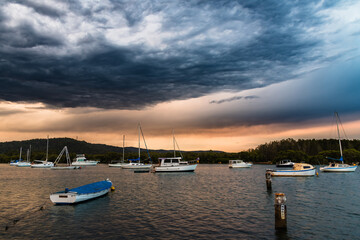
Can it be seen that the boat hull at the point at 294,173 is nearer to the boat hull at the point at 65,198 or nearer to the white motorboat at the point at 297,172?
the white motorboat at the point at 297,172

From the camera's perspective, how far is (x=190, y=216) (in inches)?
1099

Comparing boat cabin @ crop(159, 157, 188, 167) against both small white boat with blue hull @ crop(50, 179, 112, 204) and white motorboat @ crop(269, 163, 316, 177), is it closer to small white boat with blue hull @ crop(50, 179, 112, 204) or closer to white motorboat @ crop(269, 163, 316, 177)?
white motorboat @ crop(269, 163, 316, 177)

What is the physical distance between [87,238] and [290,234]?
16.8 meters

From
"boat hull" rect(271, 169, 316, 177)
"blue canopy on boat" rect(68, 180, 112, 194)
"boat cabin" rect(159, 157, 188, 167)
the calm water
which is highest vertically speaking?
"boat cabin" rect(159, 157, 188, 167)

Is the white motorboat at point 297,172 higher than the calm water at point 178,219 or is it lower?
higher

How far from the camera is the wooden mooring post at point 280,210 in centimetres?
2179

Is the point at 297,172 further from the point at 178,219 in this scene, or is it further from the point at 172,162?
the point at 178,219

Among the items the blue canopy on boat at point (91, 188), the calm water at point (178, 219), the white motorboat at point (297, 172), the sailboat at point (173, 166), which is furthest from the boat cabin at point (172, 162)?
the calm water at point (178, 219)

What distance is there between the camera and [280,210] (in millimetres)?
22109

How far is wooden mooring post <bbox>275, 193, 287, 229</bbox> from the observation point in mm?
21788

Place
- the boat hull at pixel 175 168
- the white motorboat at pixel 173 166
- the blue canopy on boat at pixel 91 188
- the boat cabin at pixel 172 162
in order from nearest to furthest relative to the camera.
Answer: the blue canopy on boat at pixel 91 188 < the boat hull at pixel 175 168 < the white motorboat at pixel 173 166 < the boat cabin at pixel 172 162

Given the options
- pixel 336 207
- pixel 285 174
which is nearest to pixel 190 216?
pixel 336 207

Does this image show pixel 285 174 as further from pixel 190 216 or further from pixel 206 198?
pixel 190 216

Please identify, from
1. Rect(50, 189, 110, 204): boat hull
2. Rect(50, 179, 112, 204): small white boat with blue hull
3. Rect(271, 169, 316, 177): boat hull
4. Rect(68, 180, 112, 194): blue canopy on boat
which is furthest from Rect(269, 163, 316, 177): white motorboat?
Rect(50, 189, 110, 204): boat hull
